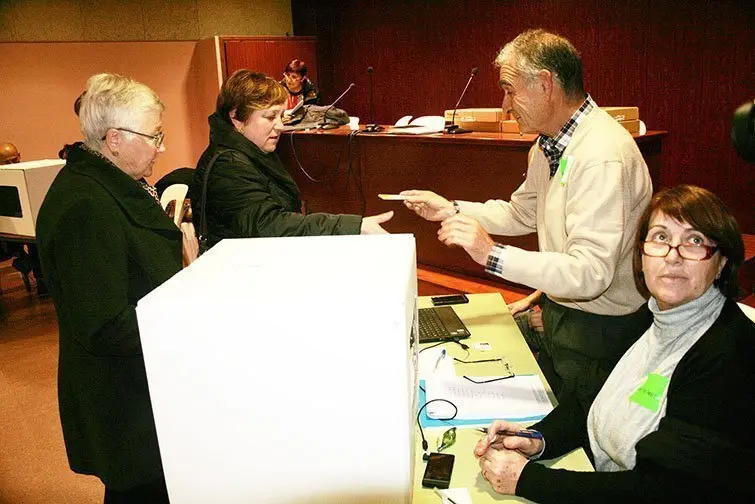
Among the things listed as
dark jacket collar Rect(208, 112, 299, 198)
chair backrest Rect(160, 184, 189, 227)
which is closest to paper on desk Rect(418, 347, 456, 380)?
dark jacket collar Rect(208, 112, 299, 198)

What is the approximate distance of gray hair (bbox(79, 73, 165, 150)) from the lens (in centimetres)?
137

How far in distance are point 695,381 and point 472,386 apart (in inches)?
22.0

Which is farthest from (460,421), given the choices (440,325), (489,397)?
(440,325)

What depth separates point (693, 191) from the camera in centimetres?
129

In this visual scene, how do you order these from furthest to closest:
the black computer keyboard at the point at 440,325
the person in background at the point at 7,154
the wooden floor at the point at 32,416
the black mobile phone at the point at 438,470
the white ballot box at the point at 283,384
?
the person in background at the point at 7,154
the wooden floor at the point at 32,416
the black computer keyboard at the point at 440,325
the black mobile phone at the point at 438,470
the white ballot box at the point at 283,384

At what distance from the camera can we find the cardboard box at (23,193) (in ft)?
12.5

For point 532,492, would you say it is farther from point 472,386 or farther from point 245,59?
point 245,59

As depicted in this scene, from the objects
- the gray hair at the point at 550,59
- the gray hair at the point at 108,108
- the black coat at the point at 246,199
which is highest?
the gray hair at the point at 550,59

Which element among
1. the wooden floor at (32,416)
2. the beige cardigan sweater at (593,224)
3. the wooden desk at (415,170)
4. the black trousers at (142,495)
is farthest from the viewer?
the wooden desk at (415,170)

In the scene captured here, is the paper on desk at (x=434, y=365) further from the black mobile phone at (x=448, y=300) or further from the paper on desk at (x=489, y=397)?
the black mobile phone at (x=448, y=300)

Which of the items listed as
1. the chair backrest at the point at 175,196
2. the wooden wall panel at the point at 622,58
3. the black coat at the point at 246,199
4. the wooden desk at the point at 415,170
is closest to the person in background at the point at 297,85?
the wooden desk at the point at 415,170

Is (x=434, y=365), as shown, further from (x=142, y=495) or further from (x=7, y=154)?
(x=7, y=154)

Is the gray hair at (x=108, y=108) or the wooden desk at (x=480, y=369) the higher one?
the gray hair at (x=108, y=108)

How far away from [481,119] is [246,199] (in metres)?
1.57
